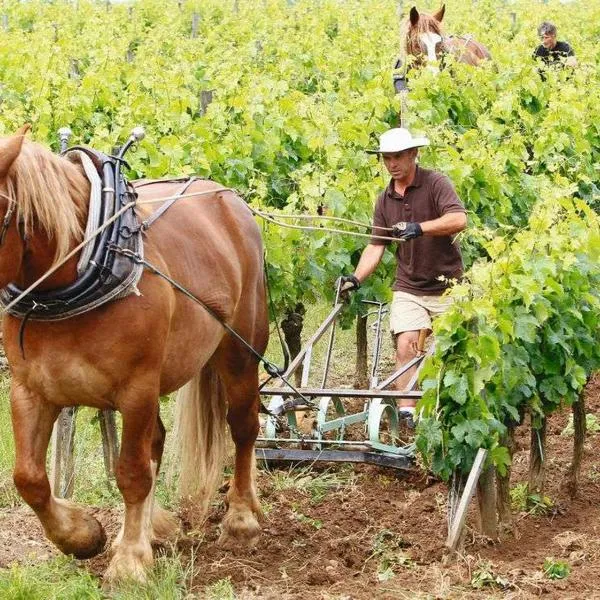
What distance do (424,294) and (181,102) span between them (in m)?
3.60

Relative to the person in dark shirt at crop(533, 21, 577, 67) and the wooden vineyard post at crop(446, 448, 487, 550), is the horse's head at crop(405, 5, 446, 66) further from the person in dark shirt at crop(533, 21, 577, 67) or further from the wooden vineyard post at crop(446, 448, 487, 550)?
the wooden vineyard post at crop(446, 448, 487, 550)

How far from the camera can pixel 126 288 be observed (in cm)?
462

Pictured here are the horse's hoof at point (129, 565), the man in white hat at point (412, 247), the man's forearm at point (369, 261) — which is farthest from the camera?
the man's forearm at point (369, 261)

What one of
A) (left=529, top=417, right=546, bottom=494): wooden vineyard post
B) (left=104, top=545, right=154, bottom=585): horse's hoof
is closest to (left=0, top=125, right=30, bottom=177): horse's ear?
(left=104, top=545, right=154, bottom=585): horse's hoof

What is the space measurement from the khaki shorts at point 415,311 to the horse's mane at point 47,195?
9.40ft

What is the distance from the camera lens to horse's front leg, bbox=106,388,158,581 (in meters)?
4.79

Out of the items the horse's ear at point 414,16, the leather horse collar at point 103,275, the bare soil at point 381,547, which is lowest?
the bare soil at point 381,547

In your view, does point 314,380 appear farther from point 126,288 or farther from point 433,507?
point 126,288

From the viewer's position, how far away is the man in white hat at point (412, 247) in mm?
6895

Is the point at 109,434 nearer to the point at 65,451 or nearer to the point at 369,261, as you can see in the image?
the point at 65,451

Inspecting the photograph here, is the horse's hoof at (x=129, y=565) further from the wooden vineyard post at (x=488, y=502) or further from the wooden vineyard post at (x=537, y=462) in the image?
the wooden vineyard post at (x=537, y=462)

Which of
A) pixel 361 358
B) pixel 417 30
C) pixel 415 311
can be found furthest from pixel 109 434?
pixel 417 30

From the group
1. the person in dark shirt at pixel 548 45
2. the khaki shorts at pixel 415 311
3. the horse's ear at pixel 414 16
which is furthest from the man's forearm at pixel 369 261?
the person in dark shirt at pixel 548 45

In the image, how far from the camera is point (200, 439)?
5.93 meters
